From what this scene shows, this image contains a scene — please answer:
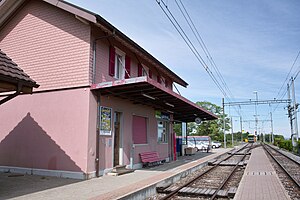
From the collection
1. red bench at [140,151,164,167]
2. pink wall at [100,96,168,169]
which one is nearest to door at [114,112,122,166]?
pink wall at [100,96,168,169]

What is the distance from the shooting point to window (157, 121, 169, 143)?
53.8 feet

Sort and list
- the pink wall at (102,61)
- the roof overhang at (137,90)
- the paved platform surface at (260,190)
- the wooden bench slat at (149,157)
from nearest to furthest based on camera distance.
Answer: the paved platform surface at (260,190) < the roof overhang at (137,90) < the pink wall at (102,61) < the wooden bench slat at (149,157)

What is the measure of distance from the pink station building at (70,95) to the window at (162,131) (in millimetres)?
2914

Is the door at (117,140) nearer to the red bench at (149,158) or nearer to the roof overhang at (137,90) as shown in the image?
the roof overhang at (137,90)

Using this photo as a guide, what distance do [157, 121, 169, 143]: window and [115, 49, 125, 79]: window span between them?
4.70 metres

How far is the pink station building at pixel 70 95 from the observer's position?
33.6 feet

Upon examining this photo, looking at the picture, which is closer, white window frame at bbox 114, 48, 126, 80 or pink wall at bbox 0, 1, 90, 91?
pink wall at bbox 0, 1, 90, 91

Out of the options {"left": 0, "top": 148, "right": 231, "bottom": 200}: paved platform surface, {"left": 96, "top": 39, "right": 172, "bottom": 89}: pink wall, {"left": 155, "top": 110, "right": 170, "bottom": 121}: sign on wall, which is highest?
{"left": 96, "top": 39, "right": 172, "bottom": 89}: pink wall

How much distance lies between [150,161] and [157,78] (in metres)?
5.83

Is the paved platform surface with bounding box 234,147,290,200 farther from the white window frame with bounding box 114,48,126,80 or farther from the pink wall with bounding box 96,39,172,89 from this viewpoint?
the white window frame with bounding box 114,48,126,80

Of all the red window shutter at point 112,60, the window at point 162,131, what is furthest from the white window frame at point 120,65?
the window at point 162,131

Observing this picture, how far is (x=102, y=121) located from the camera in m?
10.9

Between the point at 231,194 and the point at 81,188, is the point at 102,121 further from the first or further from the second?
the point at 231,194

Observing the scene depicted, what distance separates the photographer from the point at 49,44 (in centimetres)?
1170
